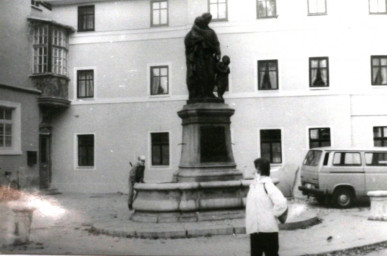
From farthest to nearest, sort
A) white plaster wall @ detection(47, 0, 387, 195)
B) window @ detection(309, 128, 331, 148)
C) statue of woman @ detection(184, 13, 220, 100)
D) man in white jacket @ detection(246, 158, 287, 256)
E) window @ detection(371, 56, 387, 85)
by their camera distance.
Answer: statue of woman @ detection(184, 13, 220, 100) < window @ detection(309, 128, 331, 148) < white plaster wall @ detection(47, 0, 387, 195) < window @ detection(371, 56, 387, 85) < man in white jacket @ detection(246, 158, 287, 256)

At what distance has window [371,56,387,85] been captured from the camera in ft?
18.0

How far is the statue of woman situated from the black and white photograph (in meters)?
0.02

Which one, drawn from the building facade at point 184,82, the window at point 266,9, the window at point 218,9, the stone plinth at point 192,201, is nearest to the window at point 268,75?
the building facade at point 184,82

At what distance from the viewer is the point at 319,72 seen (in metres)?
5.75

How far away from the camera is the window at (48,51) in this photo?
627cm

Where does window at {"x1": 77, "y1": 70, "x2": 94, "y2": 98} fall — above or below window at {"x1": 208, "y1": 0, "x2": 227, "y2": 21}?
below

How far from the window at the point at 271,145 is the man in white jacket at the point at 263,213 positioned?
207cm

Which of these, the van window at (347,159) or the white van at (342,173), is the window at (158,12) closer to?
the white van at (342,173)

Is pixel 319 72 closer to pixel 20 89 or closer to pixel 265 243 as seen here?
pixel 265 243

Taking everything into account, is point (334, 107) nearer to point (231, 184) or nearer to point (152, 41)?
point (231, 184)

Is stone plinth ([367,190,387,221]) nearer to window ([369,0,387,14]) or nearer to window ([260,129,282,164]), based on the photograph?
window ([260,129,282,164])

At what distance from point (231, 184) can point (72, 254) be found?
7.09ft

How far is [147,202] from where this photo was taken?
19.7 feet

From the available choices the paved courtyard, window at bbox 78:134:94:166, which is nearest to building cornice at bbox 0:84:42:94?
window at bbox 78:134:94:166
